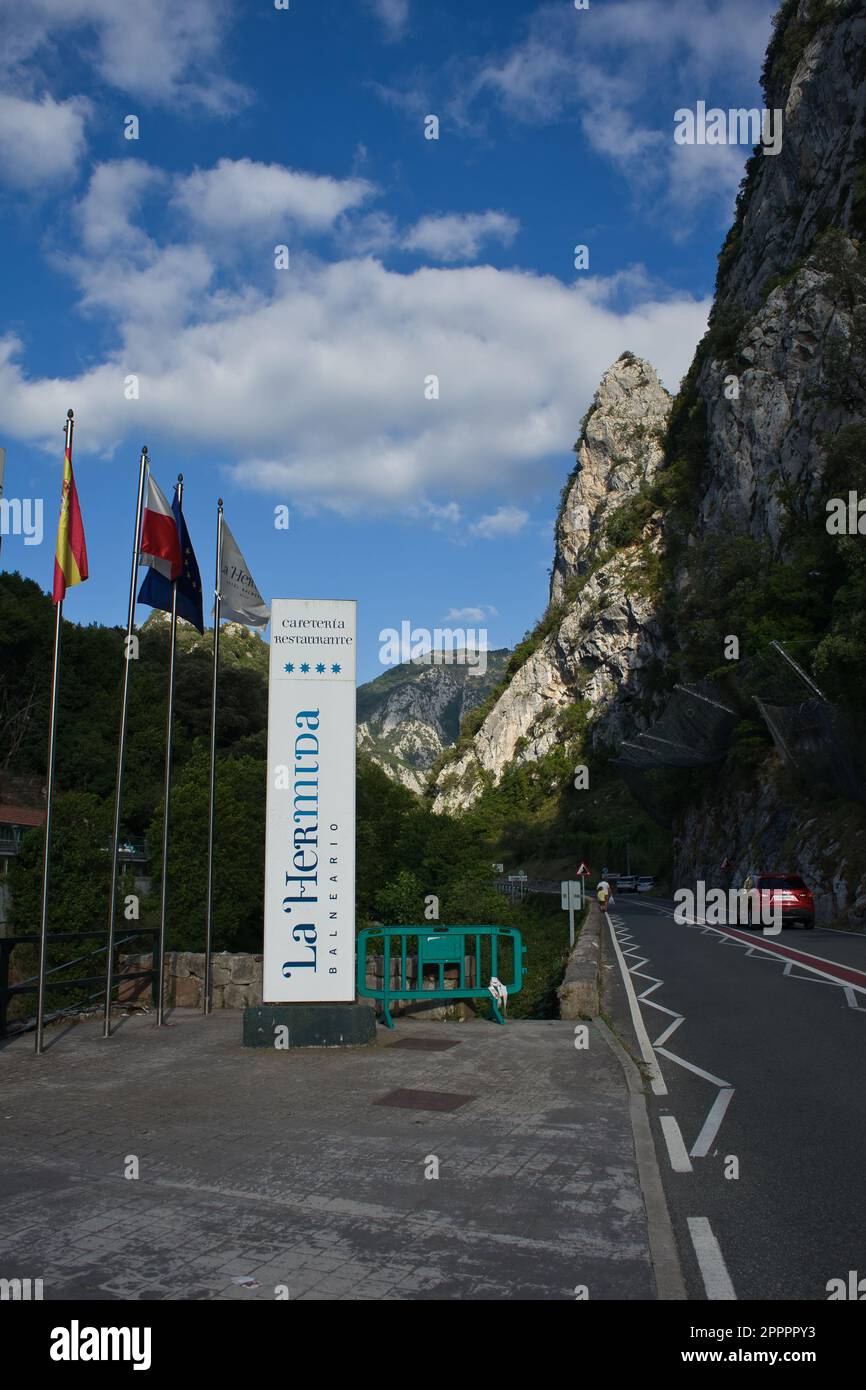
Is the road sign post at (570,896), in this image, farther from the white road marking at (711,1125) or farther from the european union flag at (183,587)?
the white road marking at (711,1125)

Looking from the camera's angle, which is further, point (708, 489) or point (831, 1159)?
point (708, 489)

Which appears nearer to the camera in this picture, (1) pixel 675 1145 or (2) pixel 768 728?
(1) pixel 675 1145

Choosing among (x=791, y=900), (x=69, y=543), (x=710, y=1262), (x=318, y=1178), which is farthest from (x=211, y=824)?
(x=791, y=900)

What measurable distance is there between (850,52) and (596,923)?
190 ft

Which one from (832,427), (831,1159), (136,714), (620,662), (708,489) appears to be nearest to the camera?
(831,1159)

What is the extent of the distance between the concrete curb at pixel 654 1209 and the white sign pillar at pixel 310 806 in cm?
347

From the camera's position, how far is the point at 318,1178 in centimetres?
566

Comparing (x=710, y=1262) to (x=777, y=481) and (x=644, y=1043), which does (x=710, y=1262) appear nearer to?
(x=644, y=1043)

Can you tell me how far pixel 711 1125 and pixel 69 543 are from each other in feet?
28.5

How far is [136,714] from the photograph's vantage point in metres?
68.6

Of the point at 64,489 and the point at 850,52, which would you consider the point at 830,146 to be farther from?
the point at 64,489

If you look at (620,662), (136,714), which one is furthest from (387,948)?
(620,662)

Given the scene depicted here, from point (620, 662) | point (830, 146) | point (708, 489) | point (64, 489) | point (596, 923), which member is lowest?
point (596, 923)

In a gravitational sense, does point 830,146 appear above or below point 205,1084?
above
